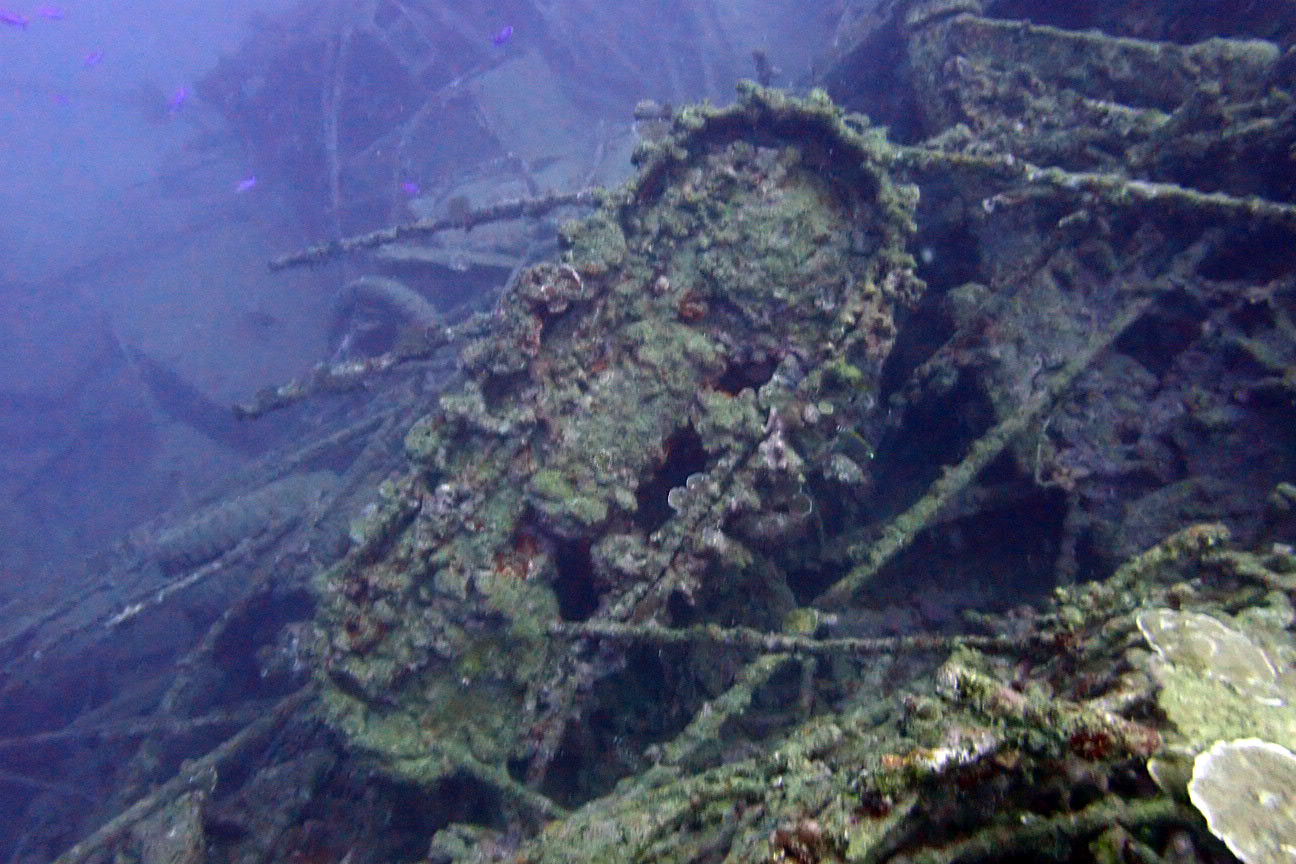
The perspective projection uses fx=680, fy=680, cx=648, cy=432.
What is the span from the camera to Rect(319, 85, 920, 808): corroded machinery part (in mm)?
3627

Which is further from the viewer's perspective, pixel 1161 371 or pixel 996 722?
pixel 1161 371

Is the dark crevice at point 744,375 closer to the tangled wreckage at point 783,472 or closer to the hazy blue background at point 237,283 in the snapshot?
the tangled wreckage at point 783,472

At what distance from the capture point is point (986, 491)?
164 inches

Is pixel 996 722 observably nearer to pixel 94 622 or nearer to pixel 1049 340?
pixel 1049 340

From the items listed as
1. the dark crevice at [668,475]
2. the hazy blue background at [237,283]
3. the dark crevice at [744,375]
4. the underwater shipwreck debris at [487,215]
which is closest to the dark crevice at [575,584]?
the dark crevice at [668,475]

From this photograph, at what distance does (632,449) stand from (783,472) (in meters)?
0.86

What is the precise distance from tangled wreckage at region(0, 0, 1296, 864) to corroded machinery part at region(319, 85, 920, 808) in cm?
2

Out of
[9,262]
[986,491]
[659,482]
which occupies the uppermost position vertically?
[9,262]

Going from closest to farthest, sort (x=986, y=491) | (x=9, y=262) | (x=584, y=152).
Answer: (x=986, y=491), (x=584, y=152), (x=9, y=262)

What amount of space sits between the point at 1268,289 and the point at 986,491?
6.29ft

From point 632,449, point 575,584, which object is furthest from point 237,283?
point 632,449

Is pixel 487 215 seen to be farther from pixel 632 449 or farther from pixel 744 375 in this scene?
pixel 632 449

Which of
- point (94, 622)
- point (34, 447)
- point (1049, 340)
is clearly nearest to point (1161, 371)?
point (1049, 340)

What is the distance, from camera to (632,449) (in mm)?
3914
